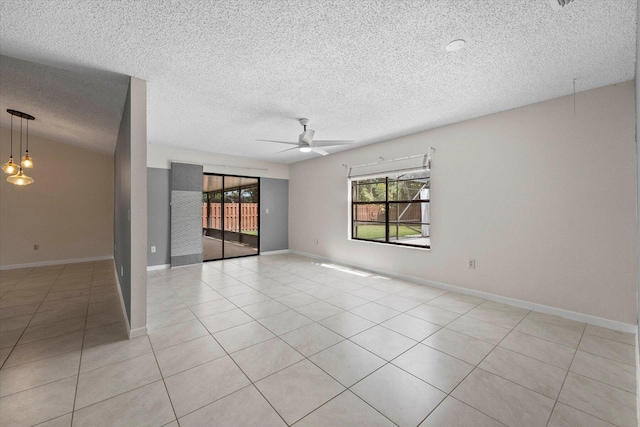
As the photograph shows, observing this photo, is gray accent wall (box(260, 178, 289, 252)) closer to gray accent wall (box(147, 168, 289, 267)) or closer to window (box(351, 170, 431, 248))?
gray accent wall (box(147, 168, 289, 267))

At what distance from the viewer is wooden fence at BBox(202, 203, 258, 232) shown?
6379 mm

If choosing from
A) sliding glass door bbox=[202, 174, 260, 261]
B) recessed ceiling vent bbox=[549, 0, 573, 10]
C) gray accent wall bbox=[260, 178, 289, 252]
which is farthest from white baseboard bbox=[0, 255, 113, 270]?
recessed ceiling vent bbox=[549, 0, 573, 10]

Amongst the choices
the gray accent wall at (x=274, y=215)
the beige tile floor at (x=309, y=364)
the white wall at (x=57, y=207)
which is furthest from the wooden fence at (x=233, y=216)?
the beige tile floor at (x=309, y=364)

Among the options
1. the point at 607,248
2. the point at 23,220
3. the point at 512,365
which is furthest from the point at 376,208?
the point at 23,220

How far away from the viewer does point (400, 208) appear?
5074 mm

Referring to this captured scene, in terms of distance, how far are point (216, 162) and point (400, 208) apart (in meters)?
4.40

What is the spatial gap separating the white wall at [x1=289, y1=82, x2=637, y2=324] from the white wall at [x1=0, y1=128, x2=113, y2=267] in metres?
7.35

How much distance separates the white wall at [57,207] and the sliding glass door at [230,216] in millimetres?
2677

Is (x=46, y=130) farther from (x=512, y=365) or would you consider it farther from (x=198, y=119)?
(x=512, y=365)

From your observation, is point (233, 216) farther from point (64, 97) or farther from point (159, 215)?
point (64, 97)

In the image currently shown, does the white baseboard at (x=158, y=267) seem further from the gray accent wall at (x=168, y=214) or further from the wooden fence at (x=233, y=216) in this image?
the wooden fence at (x=233, y=216)

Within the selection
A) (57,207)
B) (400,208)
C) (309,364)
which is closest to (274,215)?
(400,208)

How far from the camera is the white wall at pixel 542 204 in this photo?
8.72 feet

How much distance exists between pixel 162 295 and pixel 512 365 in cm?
421
